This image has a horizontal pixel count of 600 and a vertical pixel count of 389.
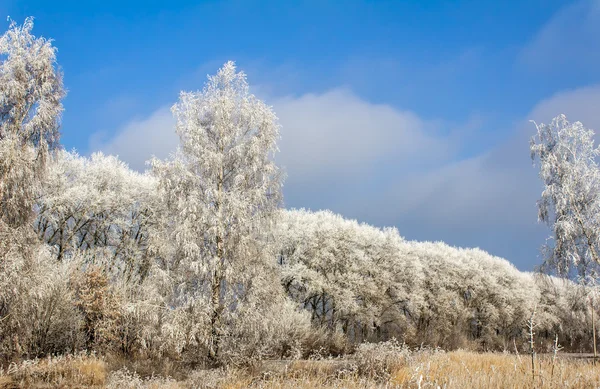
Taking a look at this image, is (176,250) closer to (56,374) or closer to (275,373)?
(56,374)

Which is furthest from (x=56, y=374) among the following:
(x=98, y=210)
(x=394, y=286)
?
(x=394, y=286)

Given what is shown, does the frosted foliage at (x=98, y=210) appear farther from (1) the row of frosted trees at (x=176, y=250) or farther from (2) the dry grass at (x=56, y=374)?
(2) the dry grass at (x=56, y=374)

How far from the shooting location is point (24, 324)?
15.8 m

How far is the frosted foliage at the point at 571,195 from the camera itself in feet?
78.3

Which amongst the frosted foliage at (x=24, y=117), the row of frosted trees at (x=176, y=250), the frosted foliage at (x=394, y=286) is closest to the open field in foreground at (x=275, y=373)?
the row of frosted trees at (x=176, y=250)

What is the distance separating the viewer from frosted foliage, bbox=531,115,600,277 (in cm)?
2388

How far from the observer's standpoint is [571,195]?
79.6ft

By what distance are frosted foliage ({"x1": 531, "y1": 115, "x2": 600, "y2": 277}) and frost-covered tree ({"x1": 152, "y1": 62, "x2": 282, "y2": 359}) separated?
15.9m

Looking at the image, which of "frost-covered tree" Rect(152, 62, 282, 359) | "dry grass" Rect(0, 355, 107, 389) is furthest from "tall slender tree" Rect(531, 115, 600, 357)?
"dry grass" Rect(0, 355, 107, 389)

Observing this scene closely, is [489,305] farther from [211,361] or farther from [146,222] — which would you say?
[211,361]

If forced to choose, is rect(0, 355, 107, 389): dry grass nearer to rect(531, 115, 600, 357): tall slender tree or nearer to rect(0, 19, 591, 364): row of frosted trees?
rect(0, 19, 591, 364): row of frosted trees

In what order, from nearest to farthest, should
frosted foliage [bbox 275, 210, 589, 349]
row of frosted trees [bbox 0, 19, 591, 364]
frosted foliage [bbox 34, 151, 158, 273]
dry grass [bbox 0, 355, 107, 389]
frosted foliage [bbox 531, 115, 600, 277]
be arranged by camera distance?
dry grass [bbox 0, 355, 107, 389], row of frosted trees [bbox 0, 19, 591, 364], frosted foliage [bbox 531, 115, 600, 277], frosted foliage [bbox 34, 151, 158, 273], frosted foliage [bbox 275, 210, 589, 349]

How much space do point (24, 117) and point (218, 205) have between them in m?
7.73

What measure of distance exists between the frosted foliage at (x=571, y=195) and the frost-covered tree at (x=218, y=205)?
15.9 meters
